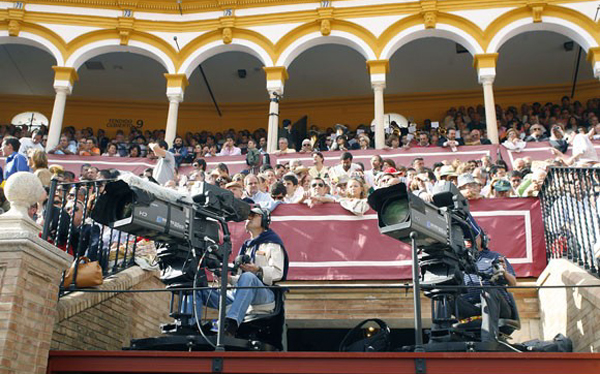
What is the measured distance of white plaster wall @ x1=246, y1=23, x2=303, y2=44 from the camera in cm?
1598

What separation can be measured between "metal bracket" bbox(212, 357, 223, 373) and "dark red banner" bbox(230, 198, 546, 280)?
9.82 ft

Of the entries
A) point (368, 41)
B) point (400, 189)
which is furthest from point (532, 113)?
point (400, 189)

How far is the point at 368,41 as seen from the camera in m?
15.6

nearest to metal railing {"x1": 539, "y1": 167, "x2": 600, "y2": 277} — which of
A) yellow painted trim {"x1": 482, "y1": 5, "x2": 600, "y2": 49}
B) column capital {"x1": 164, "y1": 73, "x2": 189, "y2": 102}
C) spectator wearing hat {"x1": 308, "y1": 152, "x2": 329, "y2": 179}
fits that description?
spectator wearing hat {"x1": 308, "y1": 152, "x2": 329, "y2": 179}

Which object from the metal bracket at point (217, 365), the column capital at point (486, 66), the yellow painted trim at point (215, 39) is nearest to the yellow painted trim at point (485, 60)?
the column capital at point (486, 66)

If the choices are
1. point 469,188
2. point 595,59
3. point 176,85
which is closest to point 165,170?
point 469,188

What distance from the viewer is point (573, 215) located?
663cm

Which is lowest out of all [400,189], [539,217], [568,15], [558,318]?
[558,318]

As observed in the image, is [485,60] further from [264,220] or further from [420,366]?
[420,366]

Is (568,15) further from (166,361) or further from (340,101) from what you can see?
(166,361)

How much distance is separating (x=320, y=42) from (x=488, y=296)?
465 inches

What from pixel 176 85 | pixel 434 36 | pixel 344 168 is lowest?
pixel 344 168

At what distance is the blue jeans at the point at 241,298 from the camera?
5.38 metres

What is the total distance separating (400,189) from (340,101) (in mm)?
15208
